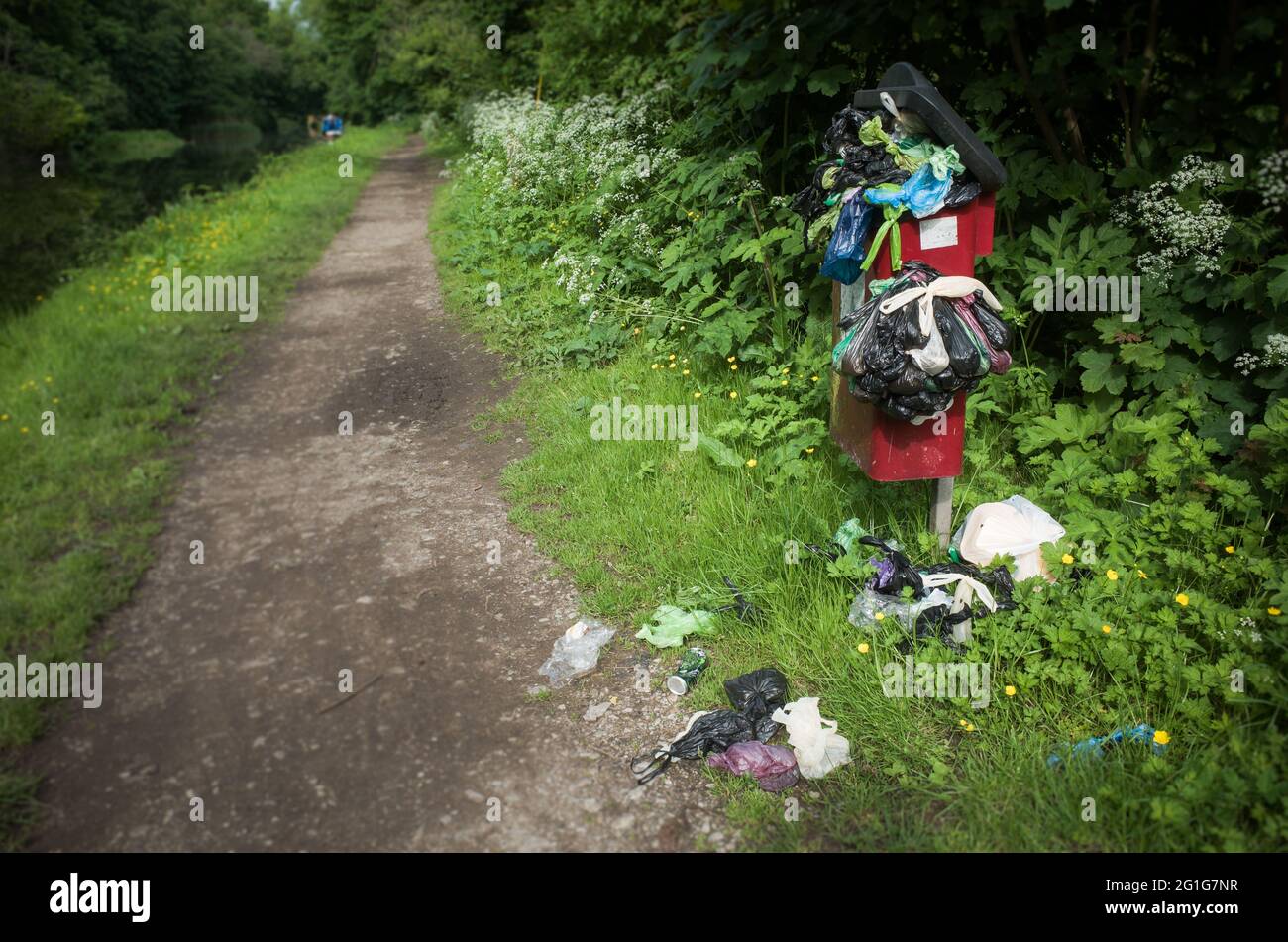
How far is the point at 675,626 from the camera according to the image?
3.96m

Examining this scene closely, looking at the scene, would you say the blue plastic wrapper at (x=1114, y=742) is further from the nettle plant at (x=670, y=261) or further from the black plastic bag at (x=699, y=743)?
the nettle plant at (x=670, y=261)

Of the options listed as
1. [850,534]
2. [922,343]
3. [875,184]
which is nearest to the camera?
[922,343]

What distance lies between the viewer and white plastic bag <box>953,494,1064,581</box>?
378 cm

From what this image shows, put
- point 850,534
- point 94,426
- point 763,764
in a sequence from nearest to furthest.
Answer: point 763,764, point 850,534, point 94,426

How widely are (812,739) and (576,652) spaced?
1.13m

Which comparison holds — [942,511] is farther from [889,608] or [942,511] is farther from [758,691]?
[758,691]

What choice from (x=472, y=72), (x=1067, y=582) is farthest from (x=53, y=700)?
(x=472, y=72)

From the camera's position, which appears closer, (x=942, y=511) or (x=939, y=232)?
(x=939, y=232)

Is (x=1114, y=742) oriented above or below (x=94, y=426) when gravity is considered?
below

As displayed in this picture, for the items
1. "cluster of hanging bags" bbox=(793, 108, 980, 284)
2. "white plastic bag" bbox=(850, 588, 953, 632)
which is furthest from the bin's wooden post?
"cluster of hanging bags" bbox=(793, 108, 980, 284)

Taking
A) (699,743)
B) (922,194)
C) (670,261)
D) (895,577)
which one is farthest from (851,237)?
(670,261)

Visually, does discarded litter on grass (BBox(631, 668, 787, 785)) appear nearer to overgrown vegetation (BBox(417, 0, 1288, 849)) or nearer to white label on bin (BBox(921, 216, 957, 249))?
overgrown vegetation (BBox(417, 0, 1288, 849))
